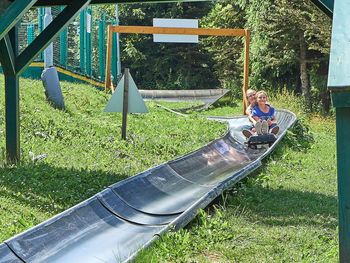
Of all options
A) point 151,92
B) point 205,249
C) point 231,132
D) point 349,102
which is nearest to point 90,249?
point 205,249

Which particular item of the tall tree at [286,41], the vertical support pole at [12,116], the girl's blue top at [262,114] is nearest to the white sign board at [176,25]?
the tall tree at [286,41]

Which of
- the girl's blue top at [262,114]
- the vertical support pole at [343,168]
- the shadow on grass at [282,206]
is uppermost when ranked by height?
the vertical support pole at [343,168]

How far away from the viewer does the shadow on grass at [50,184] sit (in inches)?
261

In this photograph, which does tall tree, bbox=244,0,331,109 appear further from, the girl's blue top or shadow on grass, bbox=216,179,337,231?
shadow on grass, bbox=216,179,337,231

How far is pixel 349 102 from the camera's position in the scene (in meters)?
3.00

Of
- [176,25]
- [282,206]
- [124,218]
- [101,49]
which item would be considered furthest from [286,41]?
[124,218]

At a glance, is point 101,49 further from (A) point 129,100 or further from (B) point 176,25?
(A) point 129,100

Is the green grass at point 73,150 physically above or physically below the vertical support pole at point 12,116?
below

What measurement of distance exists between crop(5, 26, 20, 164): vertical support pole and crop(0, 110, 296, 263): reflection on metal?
5.70 feet

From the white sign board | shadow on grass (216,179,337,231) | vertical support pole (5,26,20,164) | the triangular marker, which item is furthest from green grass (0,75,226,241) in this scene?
the white sign board

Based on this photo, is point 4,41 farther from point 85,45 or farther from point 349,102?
point 85,45

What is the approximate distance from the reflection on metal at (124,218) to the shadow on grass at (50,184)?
0.42 m

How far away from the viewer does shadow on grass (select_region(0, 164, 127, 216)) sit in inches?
261

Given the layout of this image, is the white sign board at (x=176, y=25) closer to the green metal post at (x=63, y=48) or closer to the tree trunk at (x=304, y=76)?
the tree trunk at (x=304, y=76)
